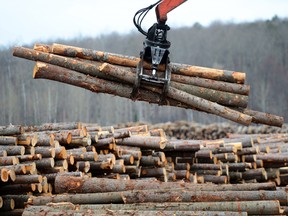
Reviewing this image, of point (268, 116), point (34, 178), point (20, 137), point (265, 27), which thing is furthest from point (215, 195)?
point (265, 27)

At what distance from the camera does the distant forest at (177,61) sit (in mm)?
30469

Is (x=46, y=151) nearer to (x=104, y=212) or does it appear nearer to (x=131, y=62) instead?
(x=131, y=62)

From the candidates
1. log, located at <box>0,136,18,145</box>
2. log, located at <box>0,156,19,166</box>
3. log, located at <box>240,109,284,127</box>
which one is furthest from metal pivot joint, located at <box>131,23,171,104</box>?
log, located at <box>0,136,18,145</box>

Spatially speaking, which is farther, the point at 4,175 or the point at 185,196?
the point at 4,175

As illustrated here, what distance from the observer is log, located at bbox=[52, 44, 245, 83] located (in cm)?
920

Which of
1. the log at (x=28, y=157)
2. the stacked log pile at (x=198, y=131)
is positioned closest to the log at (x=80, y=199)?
the log at (x=28, y=157)

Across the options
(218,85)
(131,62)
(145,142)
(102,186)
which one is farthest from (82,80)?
(145,142)

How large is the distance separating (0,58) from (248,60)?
30.2 meters

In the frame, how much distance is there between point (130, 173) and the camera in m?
12.8

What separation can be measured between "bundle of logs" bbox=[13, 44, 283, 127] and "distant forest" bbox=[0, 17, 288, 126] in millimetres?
16560

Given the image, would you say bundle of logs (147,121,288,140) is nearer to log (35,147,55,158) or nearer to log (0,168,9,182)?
log (35,147,55,158)

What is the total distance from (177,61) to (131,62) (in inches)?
1644

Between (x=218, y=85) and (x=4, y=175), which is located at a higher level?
(x=218, y=85)

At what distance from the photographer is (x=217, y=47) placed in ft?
183
